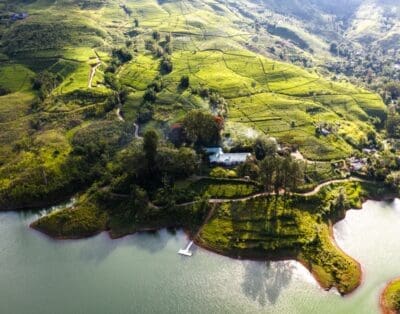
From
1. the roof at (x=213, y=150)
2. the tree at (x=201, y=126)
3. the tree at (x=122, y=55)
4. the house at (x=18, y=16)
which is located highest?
the tree at (x=201, y=126)

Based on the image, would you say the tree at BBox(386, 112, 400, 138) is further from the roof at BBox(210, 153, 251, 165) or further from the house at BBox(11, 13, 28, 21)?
the house at BBox(11, 13, 28, 21)

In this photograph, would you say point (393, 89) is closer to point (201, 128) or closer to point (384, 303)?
point (201, 128)

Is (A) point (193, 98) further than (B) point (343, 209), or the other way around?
(A) point (193, 98)

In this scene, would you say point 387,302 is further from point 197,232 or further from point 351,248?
point 197,232

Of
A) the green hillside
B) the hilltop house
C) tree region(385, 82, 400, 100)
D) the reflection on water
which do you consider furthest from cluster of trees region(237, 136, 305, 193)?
tree region(385, 82, 400, 100)

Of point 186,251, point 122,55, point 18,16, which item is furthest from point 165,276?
point 18,16

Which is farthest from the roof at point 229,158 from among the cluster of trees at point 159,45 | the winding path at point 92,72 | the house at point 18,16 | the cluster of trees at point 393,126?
the house at point 18,16

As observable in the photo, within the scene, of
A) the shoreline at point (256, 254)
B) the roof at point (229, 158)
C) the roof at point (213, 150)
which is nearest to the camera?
the shoreline at point (256, 254)

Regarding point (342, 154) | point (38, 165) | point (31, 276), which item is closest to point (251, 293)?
point (31, 276)

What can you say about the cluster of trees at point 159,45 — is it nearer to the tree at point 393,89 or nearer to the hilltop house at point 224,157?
the hilltop house at point 224,157
